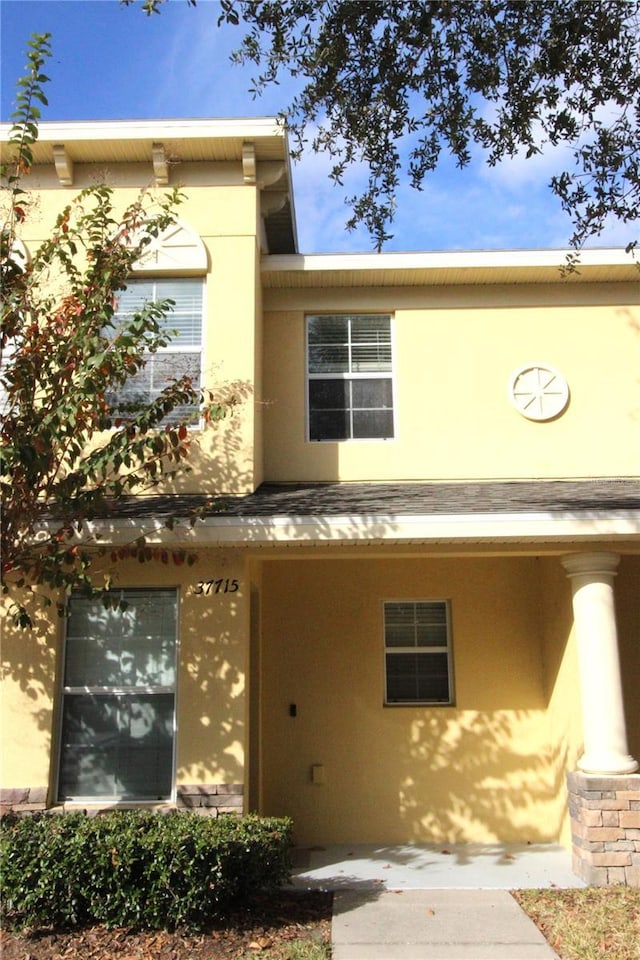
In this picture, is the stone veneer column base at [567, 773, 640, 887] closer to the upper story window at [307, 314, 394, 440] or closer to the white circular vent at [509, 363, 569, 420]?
the white circular vent at [509, 363, 569, 420]

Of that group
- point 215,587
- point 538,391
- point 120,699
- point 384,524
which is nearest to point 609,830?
point 384,524

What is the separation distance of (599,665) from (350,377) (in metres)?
4.14

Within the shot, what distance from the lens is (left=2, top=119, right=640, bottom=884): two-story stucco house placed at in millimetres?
7176

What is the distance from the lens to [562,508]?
7.14 m

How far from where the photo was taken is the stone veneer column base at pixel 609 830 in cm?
675

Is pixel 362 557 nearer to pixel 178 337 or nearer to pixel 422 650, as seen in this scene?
pixel 422 650

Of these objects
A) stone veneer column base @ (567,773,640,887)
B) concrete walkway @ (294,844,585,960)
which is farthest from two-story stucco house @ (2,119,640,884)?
concrete walkway @ (294,844,585,960)

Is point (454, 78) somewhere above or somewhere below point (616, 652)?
above

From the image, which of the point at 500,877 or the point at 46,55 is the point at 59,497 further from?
the point at 500,877

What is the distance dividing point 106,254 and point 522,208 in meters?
3.51

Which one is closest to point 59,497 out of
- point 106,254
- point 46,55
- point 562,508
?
point 106,254

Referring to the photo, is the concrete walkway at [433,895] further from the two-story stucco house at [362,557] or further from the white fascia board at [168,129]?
the white fascia board at [168,129]

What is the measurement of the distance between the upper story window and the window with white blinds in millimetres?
1525

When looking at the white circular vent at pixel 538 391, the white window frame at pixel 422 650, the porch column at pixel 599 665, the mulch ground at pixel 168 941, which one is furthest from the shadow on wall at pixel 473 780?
the white circular vent at pixel 538 391
